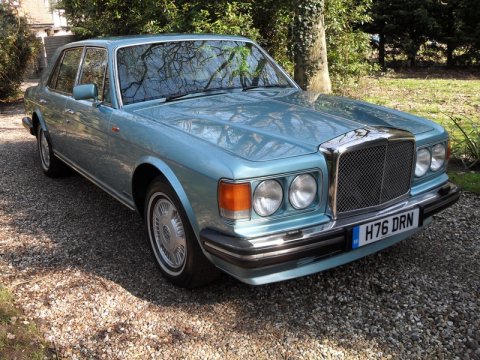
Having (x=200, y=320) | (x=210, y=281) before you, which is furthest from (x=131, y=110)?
(x=200, y=320)

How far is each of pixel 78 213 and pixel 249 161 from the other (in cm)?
276

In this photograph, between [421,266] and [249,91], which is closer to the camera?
[421,266]

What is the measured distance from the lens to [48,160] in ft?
19.4

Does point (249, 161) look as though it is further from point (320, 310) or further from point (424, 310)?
point (424, 310)

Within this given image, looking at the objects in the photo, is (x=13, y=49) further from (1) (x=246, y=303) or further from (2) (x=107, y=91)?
(1) (x=246, y=303)

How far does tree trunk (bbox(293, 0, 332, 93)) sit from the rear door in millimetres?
4394

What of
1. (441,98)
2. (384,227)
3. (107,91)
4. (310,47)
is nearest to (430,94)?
(441,98)

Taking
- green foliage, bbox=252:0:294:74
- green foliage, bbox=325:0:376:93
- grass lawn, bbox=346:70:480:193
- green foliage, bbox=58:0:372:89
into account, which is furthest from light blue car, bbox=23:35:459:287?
green foliage, bbox=325:0:376:93

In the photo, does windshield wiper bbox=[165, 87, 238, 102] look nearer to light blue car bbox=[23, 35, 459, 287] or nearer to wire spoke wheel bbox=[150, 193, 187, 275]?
light blue car bbox=[23, 35, 459, 287]

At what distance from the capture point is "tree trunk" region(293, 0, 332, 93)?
806 centimetres

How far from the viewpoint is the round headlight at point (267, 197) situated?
8.63 feet

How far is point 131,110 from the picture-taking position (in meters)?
3.68

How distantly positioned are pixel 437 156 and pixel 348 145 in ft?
3.27

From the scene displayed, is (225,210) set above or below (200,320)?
above
